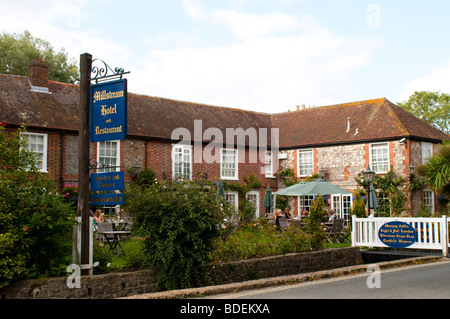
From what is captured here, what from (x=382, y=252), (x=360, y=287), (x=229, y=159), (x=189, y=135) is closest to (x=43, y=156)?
(x=189, y=135)

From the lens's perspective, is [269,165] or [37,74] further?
[269,165]

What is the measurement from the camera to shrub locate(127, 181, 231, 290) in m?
9.52

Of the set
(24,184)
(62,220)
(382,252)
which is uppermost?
(24,184)

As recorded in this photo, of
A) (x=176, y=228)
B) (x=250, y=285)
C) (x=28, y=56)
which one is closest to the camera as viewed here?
(x=250, y=285)

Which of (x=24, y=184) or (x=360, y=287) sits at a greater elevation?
(x=24, y=184)

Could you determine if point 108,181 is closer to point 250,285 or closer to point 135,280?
point 135,280

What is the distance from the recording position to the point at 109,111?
368 inches

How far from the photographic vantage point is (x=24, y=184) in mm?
9320

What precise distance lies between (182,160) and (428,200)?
505 inches

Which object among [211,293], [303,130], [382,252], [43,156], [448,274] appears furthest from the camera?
[303,130]

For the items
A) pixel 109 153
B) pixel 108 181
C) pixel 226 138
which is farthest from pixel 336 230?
pixel 226 138

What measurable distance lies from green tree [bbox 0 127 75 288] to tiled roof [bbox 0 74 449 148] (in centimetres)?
1194
